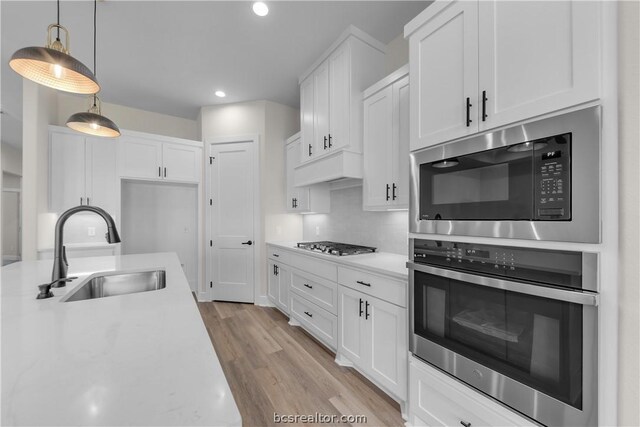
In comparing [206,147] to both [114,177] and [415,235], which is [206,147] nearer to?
[114,177]

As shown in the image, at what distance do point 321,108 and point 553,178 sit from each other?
2.22 m

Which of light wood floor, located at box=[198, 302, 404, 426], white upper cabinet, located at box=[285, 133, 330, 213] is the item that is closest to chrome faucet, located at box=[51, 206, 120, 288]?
light wood floor, located at box=[198, 302, 404, 426]

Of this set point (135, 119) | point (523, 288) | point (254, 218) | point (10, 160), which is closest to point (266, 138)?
point (254, 218)

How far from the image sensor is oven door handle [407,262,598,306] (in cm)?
91

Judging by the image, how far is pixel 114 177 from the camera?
3.43 metres

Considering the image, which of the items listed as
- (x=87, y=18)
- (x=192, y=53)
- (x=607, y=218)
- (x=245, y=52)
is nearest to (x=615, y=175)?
(x=607, y=218)

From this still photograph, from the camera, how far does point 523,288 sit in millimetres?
1059

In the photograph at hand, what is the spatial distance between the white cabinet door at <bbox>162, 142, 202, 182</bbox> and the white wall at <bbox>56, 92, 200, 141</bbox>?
56 cm

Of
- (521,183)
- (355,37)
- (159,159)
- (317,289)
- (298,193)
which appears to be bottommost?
(317,289)

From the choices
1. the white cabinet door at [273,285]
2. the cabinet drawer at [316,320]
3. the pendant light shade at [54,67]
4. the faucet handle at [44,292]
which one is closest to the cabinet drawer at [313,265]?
the cabinet drawer at [316,320]

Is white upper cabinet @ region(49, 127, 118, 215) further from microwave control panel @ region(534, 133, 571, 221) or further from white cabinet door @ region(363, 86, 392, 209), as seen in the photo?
microwave control panel @ region(534, 133, 571, 221)

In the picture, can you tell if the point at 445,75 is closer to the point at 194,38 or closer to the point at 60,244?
the point at 60,244

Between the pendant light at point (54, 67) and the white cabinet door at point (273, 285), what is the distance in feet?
8.67

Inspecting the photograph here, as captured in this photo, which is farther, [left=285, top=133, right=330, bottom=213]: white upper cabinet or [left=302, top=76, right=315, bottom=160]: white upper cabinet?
[left=285, top=133, right=330, bottom=213]: white upper cabinet
